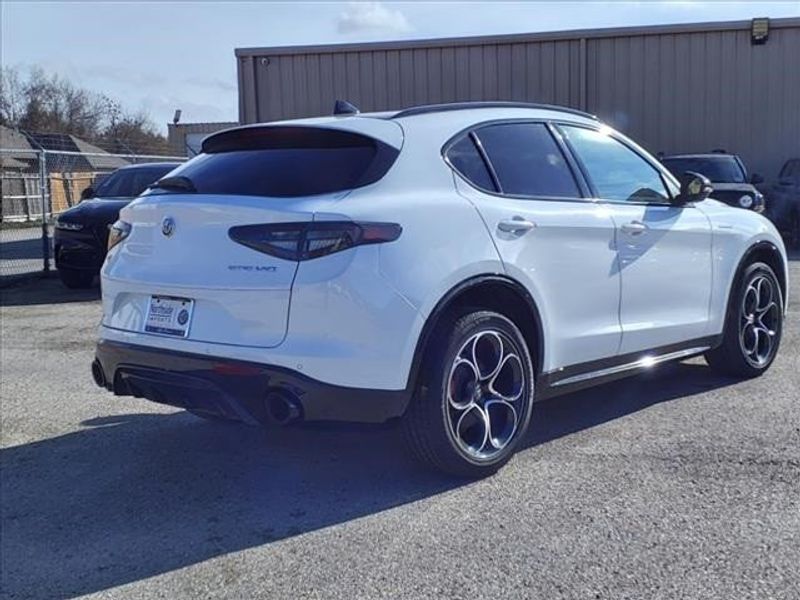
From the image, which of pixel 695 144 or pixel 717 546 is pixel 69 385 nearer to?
pixel 717 546

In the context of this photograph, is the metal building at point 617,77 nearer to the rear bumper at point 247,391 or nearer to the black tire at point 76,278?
the black tire at point 76,278

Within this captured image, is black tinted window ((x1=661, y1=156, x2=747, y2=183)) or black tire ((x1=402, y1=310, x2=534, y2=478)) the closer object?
black tire ((x1=402, y1=310, x2=534, y2=478))

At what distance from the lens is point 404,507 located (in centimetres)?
400

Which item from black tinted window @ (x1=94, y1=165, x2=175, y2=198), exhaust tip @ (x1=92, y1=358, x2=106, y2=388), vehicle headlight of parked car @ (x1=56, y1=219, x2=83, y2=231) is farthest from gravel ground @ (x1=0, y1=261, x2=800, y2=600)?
black tinted window @ (x1=94, y1=165, x2=175, y2=198)

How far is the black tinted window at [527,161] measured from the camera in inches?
180

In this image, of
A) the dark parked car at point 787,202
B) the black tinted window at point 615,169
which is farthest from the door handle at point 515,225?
the dark parked car at point 787,202

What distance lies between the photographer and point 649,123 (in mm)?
19094

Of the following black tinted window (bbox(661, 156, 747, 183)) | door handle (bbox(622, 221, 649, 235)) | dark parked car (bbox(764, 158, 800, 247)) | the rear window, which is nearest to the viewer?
the rear window

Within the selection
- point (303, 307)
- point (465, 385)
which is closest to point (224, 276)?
point (303, 307)

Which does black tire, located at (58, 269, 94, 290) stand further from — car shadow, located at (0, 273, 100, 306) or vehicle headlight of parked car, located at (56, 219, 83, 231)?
vehicle headlight of parked car, located at (56, 219, 83, 231)

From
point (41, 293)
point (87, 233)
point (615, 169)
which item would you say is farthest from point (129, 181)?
point (615, 169)

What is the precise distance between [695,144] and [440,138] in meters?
16.0

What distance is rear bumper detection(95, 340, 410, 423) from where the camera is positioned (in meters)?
3.79

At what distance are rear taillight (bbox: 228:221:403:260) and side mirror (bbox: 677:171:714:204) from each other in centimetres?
250
